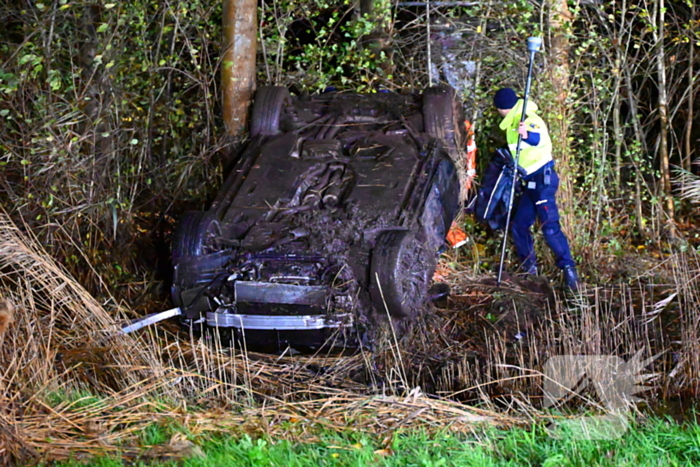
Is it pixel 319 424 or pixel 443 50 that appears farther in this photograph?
pixel 443 50

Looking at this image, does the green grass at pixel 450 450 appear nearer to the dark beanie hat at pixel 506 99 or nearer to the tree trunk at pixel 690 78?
the dark beanie hat at pixel 506 99

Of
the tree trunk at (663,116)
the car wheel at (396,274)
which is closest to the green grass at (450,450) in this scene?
the car wheel at (396,274)

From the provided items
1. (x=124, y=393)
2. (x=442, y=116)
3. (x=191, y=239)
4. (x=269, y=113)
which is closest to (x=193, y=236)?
(x=191, y=239)

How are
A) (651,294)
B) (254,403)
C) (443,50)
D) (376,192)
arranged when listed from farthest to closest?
(443,50) → (651,294) → (376,192) → (254,403)

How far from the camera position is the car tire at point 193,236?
19.5ft

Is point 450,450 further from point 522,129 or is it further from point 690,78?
point 690,78

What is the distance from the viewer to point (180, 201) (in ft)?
25.2

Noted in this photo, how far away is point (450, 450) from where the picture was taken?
406 cm

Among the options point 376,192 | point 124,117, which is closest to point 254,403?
point 376,192

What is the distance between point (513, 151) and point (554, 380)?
301 cm

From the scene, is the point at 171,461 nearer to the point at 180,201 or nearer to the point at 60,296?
the point at 60,296

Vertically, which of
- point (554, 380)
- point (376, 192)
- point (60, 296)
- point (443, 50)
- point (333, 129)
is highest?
point (443, 50)

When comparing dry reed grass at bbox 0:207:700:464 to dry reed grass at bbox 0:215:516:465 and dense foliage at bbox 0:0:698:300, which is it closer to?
dry reed grass at bbox 0:215:516:465

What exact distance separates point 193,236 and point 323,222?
93 centimetres
